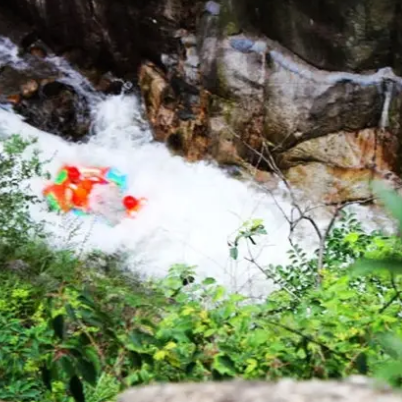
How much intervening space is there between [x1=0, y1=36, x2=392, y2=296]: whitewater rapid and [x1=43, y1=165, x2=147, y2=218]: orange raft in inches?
3.9

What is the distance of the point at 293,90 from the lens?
7180mm

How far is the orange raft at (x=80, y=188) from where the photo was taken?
21.9 ft

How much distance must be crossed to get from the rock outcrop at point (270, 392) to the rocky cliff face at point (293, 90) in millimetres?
5412

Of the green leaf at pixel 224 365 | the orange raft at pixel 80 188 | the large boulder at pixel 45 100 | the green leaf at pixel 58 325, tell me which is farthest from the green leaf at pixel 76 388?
the large boulder at pixel 45 100

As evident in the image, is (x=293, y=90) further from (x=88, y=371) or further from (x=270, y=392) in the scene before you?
(x=270, y=392)

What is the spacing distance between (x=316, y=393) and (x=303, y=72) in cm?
614

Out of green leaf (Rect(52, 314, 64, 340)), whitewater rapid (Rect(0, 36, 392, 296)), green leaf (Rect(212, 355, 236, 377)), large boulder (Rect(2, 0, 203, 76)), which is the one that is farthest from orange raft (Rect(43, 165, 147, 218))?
green leaf (Rect(212, 355, 236, 377))

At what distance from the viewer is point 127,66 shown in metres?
8.22

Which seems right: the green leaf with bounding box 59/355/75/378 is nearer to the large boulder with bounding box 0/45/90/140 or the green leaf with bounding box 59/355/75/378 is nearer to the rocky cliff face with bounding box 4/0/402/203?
the rocky cliff face with bounding box 4/0/402/203

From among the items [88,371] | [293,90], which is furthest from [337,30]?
[88,371]

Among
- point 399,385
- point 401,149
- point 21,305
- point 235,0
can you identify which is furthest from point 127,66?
point 399,385

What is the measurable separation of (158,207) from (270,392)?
554 cm

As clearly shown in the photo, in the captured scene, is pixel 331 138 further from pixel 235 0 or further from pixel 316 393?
pixel 316 393

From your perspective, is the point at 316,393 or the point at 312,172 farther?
the point at 312,172
